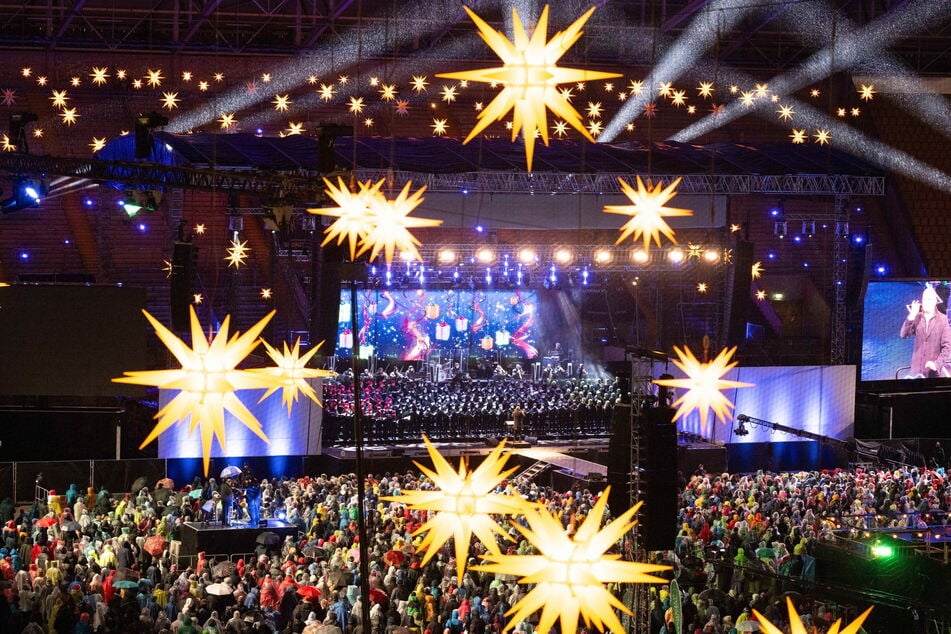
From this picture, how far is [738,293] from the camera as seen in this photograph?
22094 mm

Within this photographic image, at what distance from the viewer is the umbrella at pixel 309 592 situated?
11.3 meters

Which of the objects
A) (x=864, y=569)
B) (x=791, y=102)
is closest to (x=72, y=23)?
(x=791, y=102)

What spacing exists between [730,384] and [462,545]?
205 centimetres

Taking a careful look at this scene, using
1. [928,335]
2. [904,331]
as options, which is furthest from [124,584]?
[928,335]

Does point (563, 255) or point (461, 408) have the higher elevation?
point (563, 255)

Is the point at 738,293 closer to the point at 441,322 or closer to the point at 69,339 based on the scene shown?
the point at 441,322

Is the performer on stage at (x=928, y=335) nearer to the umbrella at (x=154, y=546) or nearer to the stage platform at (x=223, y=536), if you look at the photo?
the stage platform at (x=223, y=536)

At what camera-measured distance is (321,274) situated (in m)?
20.3

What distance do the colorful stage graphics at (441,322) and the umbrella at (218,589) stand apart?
14132 mm

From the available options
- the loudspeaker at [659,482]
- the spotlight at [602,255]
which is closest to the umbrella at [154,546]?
the loudspeaker at [659,482]

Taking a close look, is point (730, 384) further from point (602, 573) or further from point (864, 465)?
point (864, 465)

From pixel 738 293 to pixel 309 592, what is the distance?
501 inches

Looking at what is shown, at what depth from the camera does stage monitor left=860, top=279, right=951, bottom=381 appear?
79.5 feet

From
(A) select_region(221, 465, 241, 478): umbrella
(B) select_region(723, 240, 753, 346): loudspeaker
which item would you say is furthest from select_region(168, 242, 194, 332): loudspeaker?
(B) select_region(723, 240, 753, 346): loudspeaker
